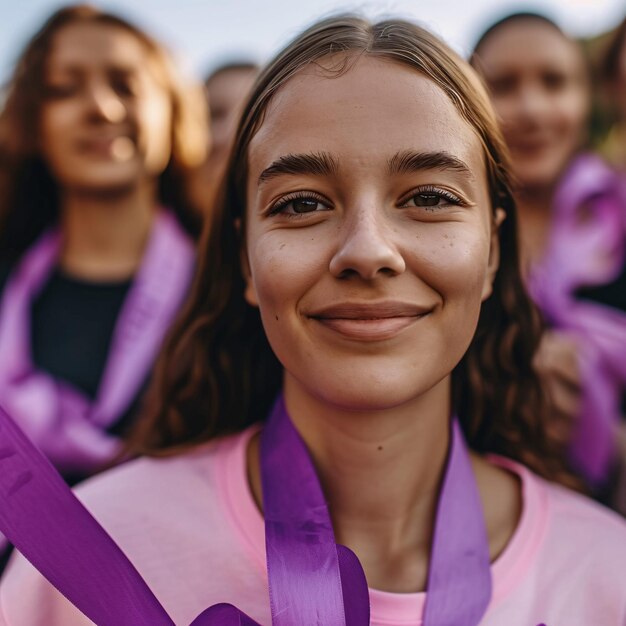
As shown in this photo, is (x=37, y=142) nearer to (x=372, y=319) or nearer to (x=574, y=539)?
(x=372, y=319)

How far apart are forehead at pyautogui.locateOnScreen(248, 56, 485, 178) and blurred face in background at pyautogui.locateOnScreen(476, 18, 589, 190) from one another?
1.78m

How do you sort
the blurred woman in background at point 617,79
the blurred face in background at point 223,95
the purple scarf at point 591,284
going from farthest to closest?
the blurred face in background at point 223,95 → the blurred woman in background at point 617,79 → the purple scarf at point 591,284

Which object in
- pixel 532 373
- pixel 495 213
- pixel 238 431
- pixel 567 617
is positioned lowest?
→ pixel 567 617

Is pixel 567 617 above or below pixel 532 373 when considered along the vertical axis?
below

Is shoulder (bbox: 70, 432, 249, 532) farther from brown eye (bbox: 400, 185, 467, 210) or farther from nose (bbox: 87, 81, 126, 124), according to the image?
nose (bbox: 87, 81, 126, 124)

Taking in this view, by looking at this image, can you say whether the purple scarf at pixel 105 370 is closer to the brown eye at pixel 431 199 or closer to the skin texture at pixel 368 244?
the skin texture at pixel 368 244

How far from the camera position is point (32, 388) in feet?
9.41

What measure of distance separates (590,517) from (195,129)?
2721 mm

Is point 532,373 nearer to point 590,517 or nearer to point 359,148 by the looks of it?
point 590,517

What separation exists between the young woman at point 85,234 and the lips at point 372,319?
4.96ft

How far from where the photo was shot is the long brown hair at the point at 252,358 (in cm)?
189

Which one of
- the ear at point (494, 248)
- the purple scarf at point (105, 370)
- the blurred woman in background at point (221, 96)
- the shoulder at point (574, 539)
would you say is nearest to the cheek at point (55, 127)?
the purple scarf at point (105, 370)

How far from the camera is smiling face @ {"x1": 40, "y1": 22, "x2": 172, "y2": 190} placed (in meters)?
3.07

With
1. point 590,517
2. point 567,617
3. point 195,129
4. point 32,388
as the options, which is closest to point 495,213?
point 590,517
